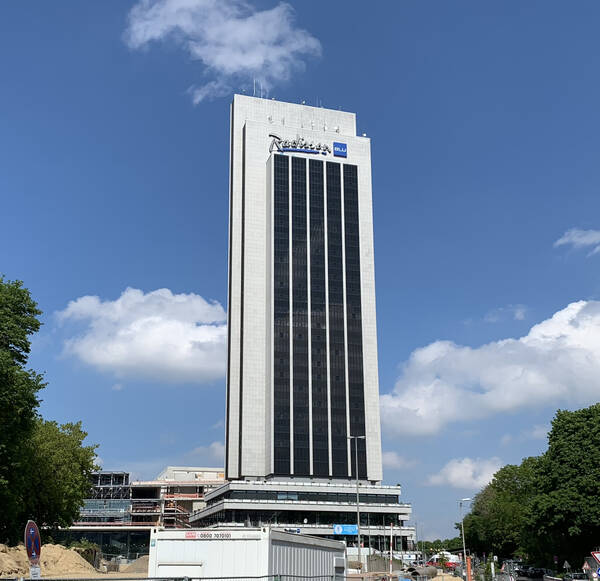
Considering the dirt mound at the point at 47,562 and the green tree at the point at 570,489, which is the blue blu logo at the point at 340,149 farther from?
the dirt mound at the point at 47,562

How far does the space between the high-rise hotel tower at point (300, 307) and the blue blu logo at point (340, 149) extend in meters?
0.19

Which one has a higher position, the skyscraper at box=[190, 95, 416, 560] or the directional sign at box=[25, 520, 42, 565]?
the skyscraper at box=[190, 95, 416, 560]

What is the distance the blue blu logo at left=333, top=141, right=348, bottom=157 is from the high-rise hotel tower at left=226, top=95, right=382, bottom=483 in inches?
7.7

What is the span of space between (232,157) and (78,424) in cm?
7309

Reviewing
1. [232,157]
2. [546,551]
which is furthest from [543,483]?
[232,157]

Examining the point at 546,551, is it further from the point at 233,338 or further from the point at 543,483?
the point at 233,338

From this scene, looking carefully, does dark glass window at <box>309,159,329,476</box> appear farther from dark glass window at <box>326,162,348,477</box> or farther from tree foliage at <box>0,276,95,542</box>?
tree foliage at <box>0,276,95,542</box>

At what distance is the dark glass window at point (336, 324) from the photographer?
124062mm

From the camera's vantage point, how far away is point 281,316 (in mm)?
127062

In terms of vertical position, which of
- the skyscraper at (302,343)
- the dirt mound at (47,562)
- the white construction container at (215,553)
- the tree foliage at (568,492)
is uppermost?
the skyscraper at (302,343)

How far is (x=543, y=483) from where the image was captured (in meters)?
73.6

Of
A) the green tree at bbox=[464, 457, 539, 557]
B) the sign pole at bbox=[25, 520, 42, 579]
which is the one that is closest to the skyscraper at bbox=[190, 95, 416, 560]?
the green tree at bbox=[464, 457, 539, 557]

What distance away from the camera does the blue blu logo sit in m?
139

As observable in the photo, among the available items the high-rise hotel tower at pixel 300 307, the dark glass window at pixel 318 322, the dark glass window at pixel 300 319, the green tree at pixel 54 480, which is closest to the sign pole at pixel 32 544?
the green tree at pixel 54 480
